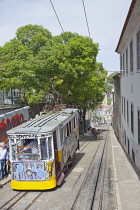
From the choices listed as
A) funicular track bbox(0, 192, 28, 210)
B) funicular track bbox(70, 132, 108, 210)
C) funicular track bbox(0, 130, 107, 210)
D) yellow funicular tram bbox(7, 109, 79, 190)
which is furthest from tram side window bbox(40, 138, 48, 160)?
funicular track bbox(70, 132, 108, 210)

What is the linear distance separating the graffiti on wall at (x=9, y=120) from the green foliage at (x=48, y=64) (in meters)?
5.99

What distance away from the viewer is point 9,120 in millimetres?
17672

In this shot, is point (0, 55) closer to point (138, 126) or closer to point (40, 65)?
point (40, 65)

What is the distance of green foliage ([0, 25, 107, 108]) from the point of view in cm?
2636

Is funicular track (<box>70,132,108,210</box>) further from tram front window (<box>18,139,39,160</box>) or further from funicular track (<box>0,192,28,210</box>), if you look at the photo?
tram front window (<box>18,139,39,160</box>)

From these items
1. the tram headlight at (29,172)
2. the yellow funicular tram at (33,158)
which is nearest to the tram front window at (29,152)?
the yellow funicular tram at (33,158)

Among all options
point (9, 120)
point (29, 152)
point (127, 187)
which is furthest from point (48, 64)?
point (127, 187)

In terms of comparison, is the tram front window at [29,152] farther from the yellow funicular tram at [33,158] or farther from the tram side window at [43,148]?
the tram side window at [43,148]

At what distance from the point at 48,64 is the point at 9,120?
9522 mm

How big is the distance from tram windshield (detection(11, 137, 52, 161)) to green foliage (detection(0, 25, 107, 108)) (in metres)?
15.1

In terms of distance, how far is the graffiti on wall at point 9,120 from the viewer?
53.6 ft

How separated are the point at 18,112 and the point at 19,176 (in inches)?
371

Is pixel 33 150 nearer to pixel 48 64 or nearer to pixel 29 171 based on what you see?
pixel 29 171

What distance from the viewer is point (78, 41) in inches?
1085
